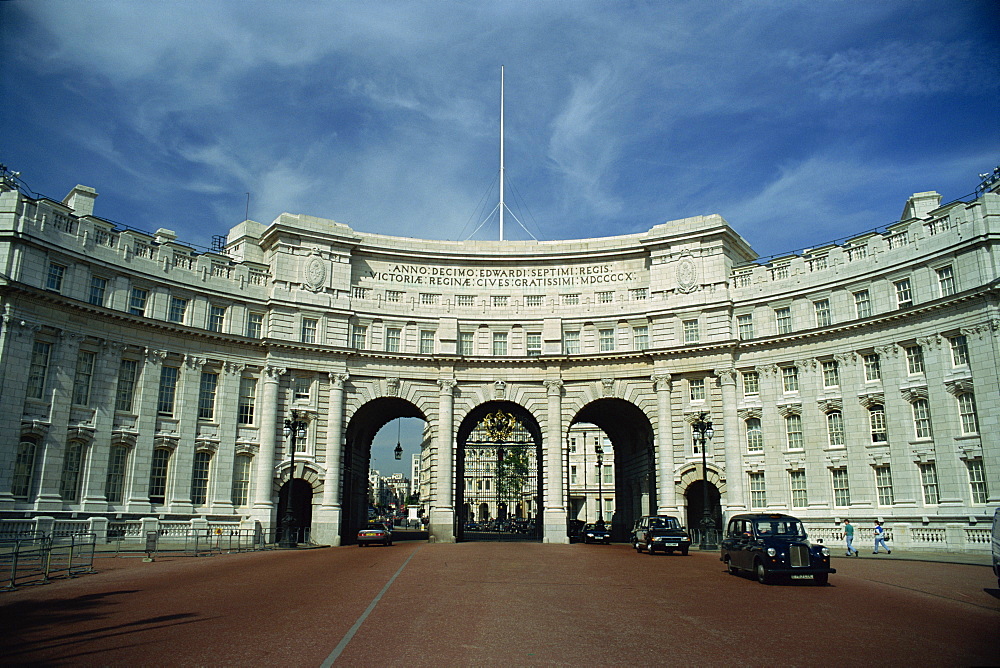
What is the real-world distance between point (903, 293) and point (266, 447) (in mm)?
38956

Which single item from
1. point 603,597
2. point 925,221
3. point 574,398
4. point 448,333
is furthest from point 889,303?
point 603,597

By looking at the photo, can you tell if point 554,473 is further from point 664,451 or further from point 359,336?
point 359,336

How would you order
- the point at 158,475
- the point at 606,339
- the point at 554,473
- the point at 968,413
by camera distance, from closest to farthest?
the point at 968,413 < the point at 158,475 < the point at 554,473 < the point at 606,339

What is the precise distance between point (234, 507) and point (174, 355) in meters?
9.99

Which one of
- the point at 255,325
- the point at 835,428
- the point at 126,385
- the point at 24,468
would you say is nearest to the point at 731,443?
the point at 835,428

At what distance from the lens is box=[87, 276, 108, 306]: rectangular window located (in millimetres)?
41438

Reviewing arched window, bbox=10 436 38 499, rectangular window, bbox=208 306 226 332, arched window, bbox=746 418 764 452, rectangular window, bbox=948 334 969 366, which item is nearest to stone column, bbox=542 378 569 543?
arched window, bbox=746 418 764 452

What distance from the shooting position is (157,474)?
43281mm

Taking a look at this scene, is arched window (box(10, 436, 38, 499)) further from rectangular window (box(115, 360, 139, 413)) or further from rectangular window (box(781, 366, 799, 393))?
rectangular window (box(781, 366, 799, 393))

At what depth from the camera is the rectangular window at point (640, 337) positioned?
168 ft

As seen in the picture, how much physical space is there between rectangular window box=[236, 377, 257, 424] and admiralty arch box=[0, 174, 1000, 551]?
0.94 ft

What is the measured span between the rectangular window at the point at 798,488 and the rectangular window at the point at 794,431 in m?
1.60

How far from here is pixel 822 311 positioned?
149 ft

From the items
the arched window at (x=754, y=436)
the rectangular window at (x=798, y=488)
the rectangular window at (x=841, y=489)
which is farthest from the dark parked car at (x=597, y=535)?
the rectangular window at (x=841, y=489)
